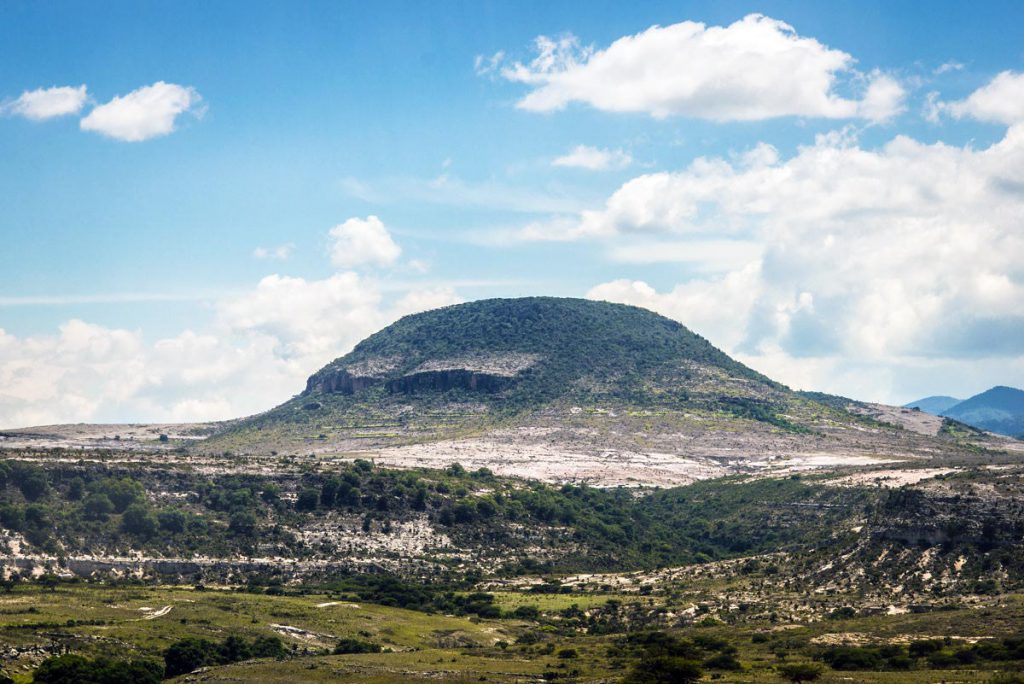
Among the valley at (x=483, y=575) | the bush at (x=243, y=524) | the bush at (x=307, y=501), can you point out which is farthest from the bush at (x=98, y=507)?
the bush at (x=307, y=501)

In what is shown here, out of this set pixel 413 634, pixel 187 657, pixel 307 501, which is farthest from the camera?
pixel 307 501

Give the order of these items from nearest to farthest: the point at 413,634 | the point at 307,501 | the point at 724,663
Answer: the point at 724,663, the point at 413,634, the point at 307,501

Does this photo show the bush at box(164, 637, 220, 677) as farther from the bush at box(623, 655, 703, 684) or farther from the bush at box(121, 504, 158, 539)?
the bush at box(121, 504, 158, 539)

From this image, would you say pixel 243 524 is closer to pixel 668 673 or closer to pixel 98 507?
pixel 98 507

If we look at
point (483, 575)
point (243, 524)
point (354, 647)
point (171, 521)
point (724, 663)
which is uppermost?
point (171, 521)

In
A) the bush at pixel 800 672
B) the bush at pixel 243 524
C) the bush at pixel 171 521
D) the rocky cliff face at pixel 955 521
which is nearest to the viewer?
the bush at pixel 800 672

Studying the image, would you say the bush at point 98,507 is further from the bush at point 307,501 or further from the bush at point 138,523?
the bush at point 307,501

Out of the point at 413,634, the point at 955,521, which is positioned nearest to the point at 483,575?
the point at 413,634

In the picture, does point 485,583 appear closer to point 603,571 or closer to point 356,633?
point 603,571

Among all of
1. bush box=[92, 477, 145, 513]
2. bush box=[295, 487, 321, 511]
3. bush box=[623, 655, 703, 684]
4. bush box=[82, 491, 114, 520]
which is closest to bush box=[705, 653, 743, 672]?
bush box=[623, 655, 703, 684]

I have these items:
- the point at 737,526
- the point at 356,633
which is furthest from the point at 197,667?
the point at 737,526

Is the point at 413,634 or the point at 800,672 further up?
the point at 800,672
